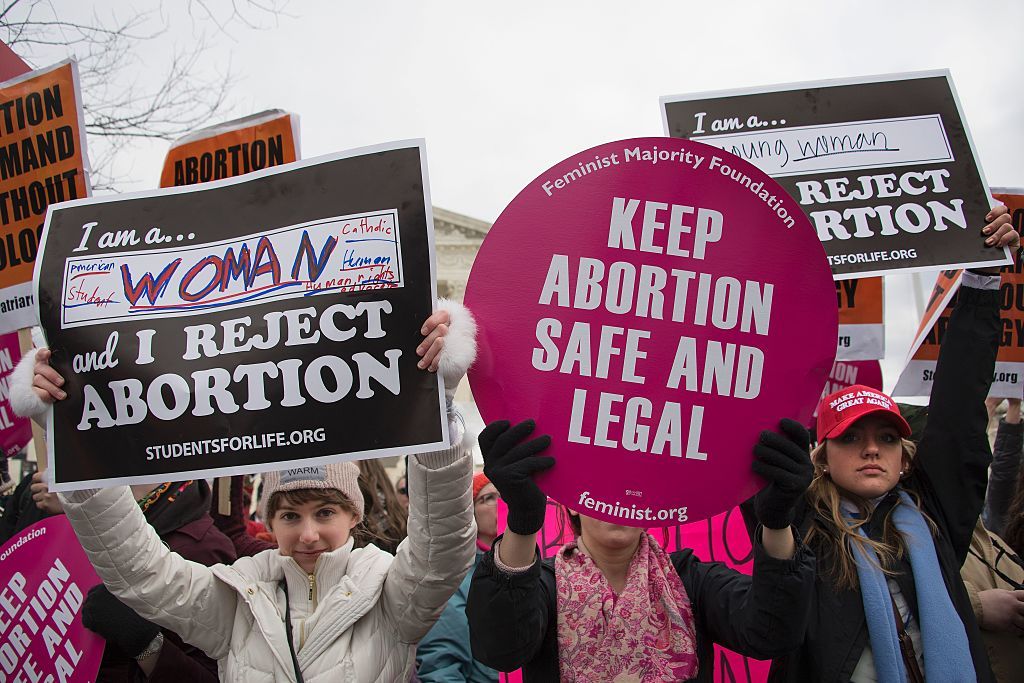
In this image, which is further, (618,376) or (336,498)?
(336,498)

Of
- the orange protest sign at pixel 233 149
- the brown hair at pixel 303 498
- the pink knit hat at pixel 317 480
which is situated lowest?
the brown hair at pixel 303 498

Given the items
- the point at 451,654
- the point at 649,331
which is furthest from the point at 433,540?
the point at 649,331

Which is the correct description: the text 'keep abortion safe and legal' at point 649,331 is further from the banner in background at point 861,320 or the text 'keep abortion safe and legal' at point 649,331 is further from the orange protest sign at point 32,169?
the banner in background at point 861,320

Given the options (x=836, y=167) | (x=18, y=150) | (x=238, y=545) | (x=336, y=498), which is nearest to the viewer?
(x=336, y=498)

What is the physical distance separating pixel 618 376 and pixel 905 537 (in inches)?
47.1

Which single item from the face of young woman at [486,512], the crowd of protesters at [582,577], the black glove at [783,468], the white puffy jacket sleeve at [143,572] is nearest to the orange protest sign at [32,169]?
the crowd of protesters at [582,577]

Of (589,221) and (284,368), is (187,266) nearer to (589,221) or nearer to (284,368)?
(284,368)

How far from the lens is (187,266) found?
222 centimetres

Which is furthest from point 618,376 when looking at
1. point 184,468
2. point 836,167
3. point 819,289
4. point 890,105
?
point 890,105

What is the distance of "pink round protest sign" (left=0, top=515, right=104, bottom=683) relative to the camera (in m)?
2.52

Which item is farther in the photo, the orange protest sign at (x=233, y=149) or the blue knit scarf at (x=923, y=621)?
the orange protest sign at (x=233, y=149)

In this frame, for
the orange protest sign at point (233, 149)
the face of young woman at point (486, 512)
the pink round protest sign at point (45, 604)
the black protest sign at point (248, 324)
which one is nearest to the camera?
the black protest sign at point (248, 324)

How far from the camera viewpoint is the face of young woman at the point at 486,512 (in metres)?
3.65

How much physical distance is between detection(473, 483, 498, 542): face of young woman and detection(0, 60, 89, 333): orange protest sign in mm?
2104
